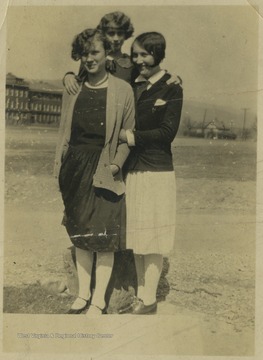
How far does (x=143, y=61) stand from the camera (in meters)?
2.05

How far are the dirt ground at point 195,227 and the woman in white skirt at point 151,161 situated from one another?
44 mm

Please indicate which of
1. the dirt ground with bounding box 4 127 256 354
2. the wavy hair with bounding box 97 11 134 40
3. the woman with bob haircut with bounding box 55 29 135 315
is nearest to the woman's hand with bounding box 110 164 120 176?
the woman with bob haircut with bounding box 55 29 135 315

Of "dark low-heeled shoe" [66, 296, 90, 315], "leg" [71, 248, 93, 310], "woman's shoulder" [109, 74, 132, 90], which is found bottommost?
"dark low-heeled shoe" [66, 296, 90, 315]

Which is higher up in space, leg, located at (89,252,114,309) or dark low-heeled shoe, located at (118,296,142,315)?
leg, located at (89,252,114,309)

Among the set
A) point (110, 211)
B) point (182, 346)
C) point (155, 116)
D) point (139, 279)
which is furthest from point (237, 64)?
point (182, 346)

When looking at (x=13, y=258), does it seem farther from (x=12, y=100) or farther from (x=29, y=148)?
(x=12, y=100)

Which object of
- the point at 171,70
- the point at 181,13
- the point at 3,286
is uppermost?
the point at 181,13

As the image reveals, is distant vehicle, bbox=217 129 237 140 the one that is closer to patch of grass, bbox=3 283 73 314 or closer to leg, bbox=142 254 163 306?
leg, bbox=142 254 163 306

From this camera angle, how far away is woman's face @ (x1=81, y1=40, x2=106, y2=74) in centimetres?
205

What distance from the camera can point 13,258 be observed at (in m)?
2.11

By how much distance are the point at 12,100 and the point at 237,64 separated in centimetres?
69

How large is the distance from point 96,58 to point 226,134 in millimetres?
451

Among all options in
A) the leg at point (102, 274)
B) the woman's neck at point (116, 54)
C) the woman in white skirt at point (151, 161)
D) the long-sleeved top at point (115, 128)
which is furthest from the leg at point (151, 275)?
the woman's neck at point (116, 54)

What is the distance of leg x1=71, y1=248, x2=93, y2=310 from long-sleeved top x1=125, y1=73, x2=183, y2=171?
0.95 feet
